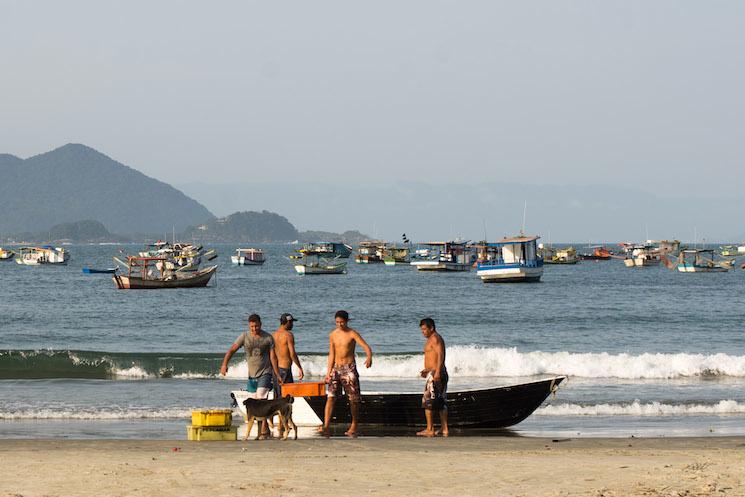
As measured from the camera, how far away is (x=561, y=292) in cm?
7388

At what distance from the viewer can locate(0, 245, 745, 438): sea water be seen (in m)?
20.0

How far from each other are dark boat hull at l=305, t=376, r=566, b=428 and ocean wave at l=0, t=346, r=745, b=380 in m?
10.2

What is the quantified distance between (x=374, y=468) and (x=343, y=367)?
9.86 feet

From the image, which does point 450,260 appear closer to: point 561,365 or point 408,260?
point 408,260

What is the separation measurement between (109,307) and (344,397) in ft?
143

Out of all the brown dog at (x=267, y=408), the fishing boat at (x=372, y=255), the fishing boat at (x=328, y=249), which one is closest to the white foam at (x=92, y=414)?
the brown dog at (x=267, y=408)

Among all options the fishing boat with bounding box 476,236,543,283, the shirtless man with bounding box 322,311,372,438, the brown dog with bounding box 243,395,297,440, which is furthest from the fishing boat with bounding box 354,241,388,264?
the brown dog with bounding box 243,395,297,440

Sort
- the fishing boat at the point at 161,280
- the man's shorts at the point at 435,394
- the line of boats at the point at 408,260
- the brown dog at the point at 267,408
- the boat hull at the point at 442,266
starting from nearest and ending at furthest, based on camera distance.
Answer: the brown dog at the point at 267,408
the man's shorts at the point at 435,394
the fishing boat at the point at 161,280
the line of boats at the point at 408,260
the boat hull at the point at 442,266

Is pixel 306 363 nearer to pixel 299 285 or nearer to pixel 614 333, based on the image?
pixel 614 333

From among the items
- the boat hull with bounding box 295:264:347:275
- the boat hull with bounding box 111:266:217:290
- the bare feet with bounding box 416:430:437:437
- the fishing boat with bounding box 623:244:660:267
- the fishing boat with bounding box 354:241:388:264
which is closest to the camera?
the bare feet with bounding box 416:430:437:437

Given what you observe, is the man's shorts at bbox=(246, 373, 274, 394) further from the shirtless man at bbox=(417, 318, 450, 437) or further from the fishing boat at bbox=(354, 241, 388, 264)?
the fishing boat at bbox=(354, 241, 388, 264)

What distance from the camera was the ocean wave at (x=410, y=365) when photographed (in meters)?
27.9

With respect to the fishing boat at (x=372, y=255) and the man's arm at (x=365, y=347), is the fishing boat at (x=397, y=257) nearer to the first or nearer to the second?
the fishing boat at (x=372, y=255)

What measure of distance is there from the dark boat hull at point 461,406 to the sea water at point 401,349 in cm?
50
